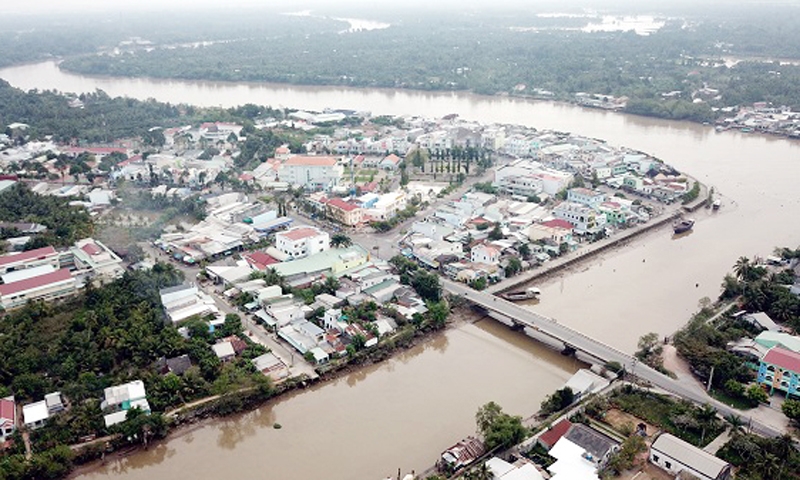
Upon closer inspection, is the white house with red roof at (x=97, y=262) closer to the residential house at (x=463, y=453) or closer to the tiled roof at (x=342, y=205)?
the tiled roof at (x=342, y=205)

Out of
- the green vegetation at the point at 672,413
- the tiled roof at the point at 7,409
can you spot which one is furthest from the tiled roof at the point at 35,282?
the green vegetation at the point at 672,413

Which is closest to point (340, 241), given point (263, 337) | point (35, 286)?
point (263, 337)

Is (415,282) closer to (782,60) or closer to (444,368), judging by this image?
(444,368)

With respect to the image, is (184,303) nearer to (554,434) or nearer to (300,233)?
(300,233)

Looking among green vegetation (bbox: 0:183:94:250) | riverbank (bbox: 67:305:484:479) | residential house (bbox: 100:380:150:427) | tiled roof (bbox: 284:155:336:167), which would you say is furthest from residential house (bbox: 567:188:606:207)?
green vegetation (bbox: 0:183:94:250)

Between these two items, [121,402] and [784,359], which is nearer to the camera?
[121,402]

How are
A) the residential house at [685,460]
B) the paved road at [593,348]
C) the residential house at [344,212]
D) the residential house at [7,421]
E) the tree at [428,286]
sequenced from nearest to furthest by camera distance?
the residential house at [685,460] → the residential house at [7,421] → the paved road at [593,348] → the tree at [428,286] → the residential house at [344,212]
